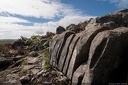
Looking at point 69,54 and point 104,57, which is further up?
point 104,57

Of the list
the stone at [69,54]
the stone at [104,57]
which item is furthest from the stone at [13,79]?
the stone at [104,57]

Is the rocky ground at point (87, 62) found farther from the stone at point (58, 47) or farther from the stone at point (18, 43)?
the stone at point (18, 43)

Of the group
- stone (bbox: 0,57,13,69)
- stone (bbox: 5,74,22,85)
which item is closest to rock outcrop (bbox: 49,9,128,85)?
stone (bbox: 5,74,22,85)

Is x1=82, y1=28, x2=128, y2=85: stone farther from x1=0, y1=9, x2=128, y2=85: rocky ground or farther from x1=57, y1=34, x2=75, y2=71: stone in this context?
x1=57, y1=34, x2=75, y2=71: stone

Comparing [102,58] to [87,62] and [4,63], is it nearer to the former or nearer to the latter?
[87,62]

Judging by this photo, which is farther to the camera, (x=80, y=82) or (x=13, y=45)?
(x=13, y=45)

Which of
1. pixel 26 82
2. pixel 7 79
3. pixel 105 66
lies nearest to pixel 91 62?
pixel 105 66

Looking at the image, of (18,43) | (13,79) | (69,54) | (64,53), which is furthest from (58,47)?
(18,43)

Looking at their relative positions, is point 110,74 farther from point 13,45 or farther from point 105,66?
point 13,45

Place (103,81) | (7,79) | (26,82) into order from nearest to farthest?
(103,81)
(26,82)
(7,79)

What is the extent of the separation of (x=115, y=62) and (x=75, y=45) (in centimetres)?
444

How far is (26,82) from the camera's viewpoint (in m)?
16.5

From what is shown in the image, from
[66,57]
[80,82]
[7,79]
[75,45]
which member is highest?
[75,45]

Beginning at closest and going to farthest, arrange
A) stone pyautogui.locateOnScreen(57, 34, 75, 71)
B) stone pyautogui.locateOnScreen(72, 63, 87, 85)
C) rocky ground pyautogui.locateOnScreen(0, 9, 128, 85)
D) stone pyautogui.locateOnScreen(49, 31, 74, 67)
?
rocky ground pyautogui.locateOnScreen(0, 9, 128, 85), stone pyautogui.locateOnScreen(72, 63, 87, 85), stone pyautogui.locateOnScreen(57, 34, 75, 71), stone pyautogui.locateOnScreen(49, 31, 74, 67)
